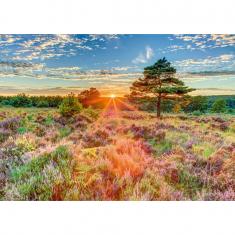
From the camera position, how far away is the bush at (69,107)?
6773 millimetres

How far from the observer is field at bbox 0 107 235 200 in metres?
5.63

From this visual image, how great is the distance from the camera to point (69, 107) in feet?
22.4

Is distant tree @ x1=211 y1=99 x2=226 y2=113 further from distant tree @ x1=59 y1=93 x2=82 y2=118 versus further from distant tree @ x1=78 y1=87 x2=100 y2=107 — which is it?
distant tree @ x1=59 y1=93 x2=82 y2=118

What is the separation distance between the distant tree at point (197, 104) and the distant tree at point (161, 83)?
8.6 inches

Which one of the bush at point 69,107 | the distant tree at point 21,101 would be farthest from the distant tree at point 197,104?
the distant tree at point 21,101

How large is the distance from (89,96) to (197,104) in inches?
82.1

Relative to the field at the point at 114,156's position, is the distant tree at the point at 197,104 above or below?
above

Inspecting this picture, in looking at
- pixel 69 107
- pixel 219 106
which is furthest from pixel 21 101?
pixel 219 106

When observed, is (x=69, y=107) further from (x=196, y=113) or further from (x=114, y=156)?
(x=196, y=113)

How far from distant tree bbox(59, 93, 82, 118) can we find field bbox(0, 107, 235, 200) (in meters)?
0.09

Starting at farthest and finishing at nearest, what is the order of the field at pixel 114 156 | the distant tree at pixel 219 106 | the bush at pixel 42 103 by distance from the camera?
the distant tree at pixel 219 106 < the bush at pixel 42 103 < the field at pixel 114 156

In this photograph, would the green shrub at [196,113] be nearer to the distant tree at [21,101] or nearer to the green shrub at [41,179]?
the green shrub at [41,179]

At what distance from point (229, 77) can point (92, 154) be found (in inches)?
115
